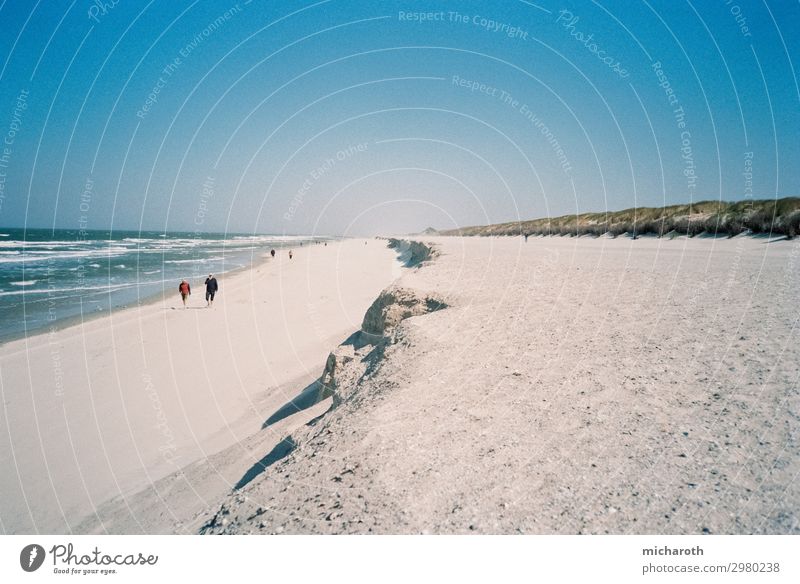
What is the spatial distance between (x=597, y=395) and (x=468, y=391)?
143cm

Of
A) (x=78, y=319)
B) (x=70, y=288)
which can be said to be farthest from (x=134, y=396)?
(x=70, y=288)

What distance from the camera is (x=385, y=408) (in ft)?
14.5

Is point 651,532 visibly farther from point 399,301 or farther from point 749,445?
point 399,301

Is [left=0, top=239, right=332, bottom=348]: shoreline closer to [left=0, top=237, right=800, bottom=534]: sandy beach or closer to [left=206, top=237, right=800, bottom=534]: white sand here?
[left=0, top=237, right=800, bottom=534]: sandy beach

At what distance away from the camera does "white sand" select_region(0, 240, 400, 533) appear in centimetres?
663

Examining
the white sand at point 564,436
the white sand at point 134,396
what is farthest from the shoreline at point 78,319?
the white sand at point 564,436

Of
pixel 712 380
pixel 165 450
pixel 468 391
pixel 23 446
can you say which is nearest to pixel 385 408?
pixel 468 391
